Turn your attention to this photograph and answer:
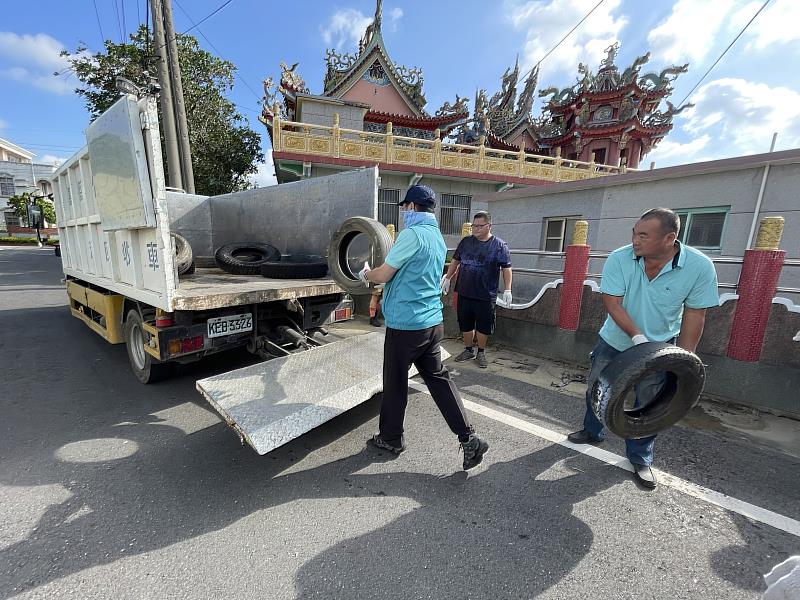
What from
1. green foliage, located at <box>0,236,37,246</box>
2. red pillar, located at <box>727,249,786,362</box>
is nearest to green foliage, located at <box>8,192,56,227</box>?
green foliage, located at <box>0,236,37,246</box>

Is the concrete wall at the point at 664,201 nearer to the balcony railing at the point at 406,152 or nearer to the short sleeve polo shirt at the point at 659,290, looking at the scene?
the short sleeve polo shirt at the point at 659,290

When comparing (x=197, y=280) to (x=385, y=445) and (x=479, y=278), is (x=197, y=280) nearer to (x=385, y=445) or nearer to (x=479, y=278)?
(x=385, y=445)

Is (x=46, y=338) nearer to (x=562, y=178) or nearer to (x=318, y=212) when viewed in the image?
(x=318, y=212)

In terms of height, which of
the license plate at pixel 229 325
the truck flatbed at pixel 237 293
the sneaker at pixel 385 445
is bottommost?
A: the sneaker at pixel 385 445

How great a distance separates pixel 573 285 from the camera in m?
4.45

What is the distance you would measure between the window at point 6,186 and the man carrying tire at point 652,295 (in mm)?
68441

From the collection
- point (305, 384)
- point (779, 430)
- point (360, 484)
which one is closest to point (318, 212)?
point (305, 384)

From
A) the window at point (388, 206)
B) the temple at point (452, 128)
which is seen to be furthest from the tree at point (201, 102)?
the window at point (388, 206)

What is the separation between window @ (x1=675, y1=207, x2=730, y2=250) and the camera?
21.4 ft

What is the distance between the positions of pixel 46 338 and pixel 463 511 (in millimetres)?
6457

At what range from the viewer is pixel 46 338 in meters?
5.21

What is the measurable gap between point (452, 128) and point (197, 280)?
57.6ft

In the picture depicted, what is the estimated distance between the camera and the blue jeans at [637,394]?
82.7 inches

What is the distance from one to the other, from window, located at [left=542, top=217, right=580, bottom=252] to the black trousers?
7.45m
